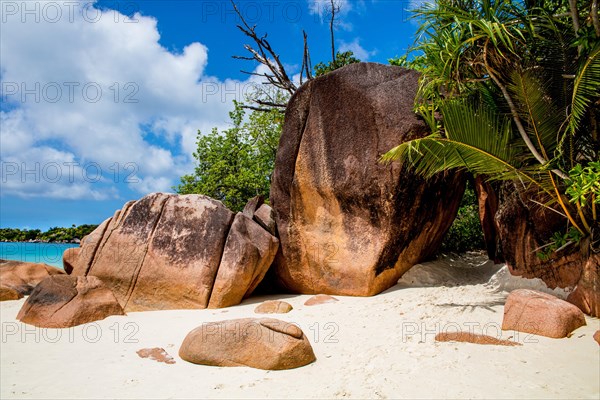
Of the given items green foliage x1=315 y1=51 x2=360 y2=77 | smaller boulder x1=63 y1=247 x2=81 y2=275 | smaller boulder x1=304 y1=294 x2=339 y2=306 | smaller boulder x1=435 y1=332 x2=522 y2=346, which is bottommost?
smaller boulder x1=435 y1=332 x2=522 y2=346

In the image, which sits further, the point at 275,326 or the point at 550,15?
the point at 550,15

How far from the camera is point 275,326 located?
4781mm

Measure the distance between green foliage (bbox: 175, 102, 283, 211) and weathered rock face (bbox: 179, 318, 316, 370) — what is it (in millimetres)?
10737

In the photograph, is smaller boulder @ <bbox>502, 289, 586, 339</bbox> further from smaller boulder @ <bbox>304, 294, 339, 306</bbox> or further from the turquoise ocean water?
the turquoise ocean water

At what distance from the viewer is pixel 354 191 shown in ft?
25.9

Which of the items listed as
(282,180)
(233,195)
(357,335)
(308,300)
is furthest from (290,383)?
(233,195)

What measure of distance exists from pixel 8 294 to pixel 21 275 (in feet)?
4.34

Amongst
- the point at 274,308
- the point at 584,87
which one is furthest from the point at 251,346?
the point at 584,87

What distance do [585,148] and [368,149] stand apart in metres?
3.22

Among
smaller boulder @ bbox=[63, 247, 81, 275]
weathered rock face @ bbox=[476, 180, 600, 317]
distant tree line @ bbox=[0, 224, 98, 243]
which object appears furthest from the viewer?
distant tree line @ bbox=[0, 224, 98, 243]

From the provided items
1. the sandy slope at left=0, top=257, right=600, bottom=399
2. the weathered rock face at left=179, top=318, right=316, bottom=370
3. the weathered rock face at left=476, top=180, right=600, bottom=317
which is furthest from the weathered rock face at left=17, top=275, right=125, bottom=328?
the weathered rock face at left=476, top=180, right=600, bottom=317

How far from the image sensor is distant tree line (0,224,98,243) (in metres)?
28.8

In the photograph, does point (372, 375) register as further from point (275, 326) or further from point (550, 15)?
point (550, 15)

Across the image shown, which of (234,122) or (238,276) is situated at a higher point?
(234,122)
